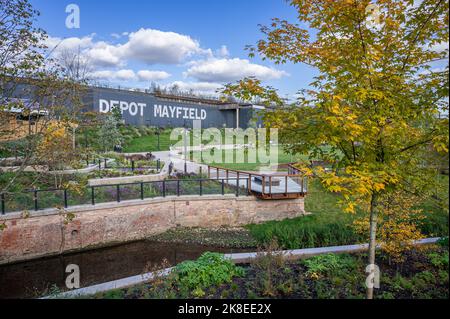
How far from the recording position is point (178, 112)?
40375 millimetres

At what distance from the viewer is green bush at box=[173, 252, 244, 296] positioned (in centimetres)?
555

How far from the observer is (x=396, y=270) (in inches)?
255

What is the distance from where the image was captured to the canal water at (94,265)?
8.35 meters

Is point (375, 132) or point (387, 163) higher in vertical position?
point (375, 132)

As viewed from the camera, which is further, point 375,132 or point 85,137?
point 85,137

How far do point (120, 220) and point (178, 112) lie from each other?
97.9 feet

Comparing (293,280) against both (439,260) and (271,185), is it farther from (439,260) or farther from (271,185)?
(271,185)

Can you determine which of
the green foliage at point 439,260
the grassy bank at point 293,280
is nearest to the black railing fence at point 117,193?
the grassy bank at point 293,280

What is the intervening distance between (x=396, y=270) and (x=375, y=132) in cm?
374

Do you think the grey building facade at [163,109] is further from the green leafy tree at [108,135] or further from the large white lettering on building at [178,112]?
the green leafy tree at [108,135]

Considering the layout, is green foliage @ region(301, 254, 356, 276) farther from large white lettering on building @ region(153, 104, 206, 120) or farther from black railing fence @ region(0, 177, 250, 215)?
large white lettering on building @ region(153, 104, 206, 120)
